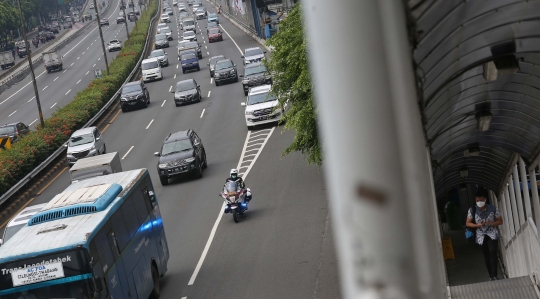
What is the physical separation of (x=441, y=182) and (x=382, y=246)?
19.5 m

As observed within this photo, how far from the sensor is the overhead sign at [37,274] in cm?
1288

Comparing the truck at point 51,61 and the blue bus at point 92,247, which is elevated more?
the truck at point 51,61

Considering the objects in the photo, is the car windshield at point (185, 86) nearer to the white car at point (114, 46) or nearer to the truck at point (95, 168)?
the truck at point (95, 168)

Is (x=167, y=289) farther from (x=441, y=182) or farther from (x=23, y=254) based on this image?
(x=441, y=182)

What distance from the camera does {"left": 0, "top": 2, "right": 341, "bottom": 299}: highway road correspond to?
17484 millimetres

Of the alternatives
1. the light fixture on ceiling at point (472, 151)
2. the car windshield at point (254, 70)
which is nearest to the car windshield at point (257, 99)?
the car windshield at point (254, 70)

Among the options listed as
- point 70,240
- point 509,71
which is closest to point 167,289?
point 70,240

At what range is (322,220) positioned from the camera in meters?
21.7

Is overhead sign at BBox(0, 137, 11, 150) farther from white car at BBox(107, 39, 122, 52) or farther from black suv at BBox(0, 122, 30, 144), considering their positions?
white car at BBox(107, 39, 122, 52)

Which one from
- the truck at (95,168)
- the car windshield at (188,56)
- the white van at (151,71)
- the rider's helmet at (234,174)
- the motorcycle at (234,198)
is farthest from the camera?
the car windshield at (188,56)

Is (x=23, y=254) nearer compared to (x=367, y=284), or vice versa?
(x=367, y=284)

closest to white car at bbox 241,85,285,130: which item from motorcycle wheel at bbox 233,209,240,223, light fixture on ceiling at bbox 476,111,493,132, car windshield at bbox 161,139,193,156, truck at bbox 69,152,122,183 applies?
car windshield at bbox 161,139,193,156

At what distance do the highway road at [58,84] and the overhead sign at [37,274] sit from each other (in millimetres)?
41391

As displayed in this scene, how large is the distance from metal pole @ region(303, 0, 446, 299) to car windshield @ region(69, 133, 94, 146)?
35801mm
